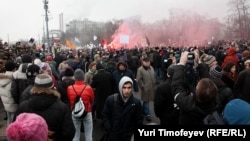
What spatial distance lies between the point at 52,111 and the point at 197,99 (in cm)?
157

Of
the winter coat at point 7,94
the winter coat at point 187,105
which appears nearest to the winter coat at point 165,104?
the winter coat at point 187,105

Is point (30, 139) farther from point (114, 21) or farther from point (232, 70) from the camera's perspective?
point (114, 21)

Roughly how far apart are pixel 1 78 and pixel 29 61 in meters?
0.67

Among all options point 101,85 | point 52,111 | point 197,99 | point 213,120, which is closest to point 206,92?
point 197,99

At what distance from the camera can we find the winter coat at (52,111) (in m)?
4.26

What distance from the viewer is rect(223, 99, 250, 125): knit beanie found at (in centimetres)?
321

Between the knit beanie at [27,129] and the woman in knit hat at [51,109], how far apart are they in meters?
1.06

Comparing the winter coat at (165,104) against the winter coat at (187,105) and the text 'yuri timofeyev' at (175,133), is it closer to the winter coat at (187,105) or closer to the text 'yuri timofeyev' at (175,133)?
the winter coat at (187,105)

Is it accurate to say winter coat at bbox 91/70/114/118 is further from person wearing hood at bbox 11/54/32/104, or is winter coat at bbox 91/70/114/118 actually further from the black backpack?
the black backpack

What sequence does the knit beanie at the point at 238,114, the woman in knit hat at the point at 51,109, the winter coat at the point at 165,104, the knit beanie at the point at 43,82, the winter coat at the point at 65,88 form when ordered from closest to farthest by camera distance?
the knit beanie at the point at 238,114 → the woman in knit hat at the point at 51,109 → the knit beanie at the point at 43,82 → the winter coat at the point at 165,104 → the winter coat at the point at 65,88

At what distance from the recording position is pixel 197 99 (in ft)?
13.0

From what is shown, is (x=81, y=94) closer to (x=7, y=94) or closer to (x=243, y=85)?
(x=7, y=94)

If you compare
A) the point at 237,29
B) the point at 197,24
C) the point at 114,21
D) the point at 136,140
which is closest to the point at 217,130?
the point at 136,140

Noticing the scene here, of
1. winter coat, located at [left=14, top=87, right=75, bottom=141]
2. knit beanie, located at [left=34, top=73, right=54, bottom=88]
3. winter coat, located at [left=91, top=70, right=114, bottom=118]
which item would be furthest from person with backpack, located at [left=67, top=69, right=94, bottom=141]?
winter coat, located at [left=14, top=87, right=75, bottom=141]
